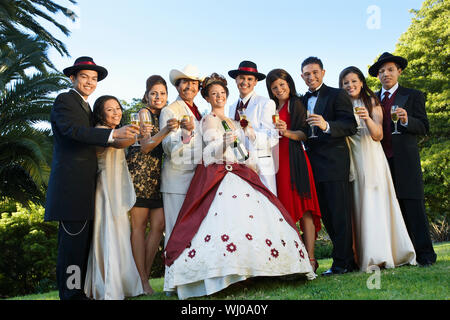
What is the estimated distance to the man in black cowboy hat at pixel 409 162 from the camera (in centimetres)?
599

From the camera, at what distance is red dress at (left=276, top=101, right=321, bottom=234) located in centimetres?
580

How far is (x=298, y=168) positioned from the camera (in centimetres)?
588

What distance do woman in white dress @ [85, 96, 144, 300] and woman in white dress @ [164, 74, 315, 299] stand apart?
29.3 inches

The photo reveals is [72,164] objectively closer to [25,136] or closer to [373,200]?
[373,200]

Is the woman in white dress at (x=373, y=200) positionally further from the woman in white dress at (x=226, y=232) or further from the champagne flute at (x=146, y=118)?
the champagne flute at (x=146, y=118)

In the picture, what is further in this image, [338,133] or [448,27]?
[448,27]

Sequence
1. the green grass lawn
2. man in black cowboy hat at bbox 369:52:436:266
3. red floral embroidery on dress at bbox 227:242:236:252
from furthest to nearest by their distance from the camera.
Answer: man in black cowboy hat at bbox 369:52:436:266 < red floral embroidery on dress at bbox 227:242:236:252 < the green grass lawn

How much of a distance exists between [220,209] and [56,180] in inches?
75.3

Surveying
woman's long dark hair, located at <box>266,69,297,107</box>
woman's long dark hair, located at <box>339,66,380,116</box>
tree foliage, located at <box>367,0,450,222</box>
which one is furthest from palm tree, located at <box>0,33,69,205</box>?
tree foliage, located at <box>367,0,450,222</box>

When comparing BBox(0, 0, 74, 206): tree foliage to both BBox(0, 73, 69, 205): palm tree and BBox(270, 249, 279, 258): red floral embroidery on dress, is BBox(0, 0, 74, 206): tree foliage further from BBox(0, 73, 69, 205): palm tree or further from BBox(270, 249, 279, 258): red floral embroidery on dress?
BBox(270, 249, 279, 258): red floral embroidery on dress

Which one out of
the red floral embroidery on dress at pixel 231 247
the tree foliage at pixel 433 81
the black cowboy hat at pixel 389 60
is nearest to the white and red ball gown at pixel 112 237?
the red floral embroidery on dress at pixel 231 247

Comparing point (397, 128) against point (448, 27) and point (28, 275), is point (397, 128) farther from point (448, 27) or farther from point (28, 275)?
point (448, 27)

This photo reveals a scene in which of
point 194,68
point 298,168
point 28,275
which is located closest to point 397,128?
point 298,168

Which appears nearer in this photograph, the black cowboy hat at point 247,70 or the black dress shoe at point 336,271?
the black dress shoe at point 336,271
